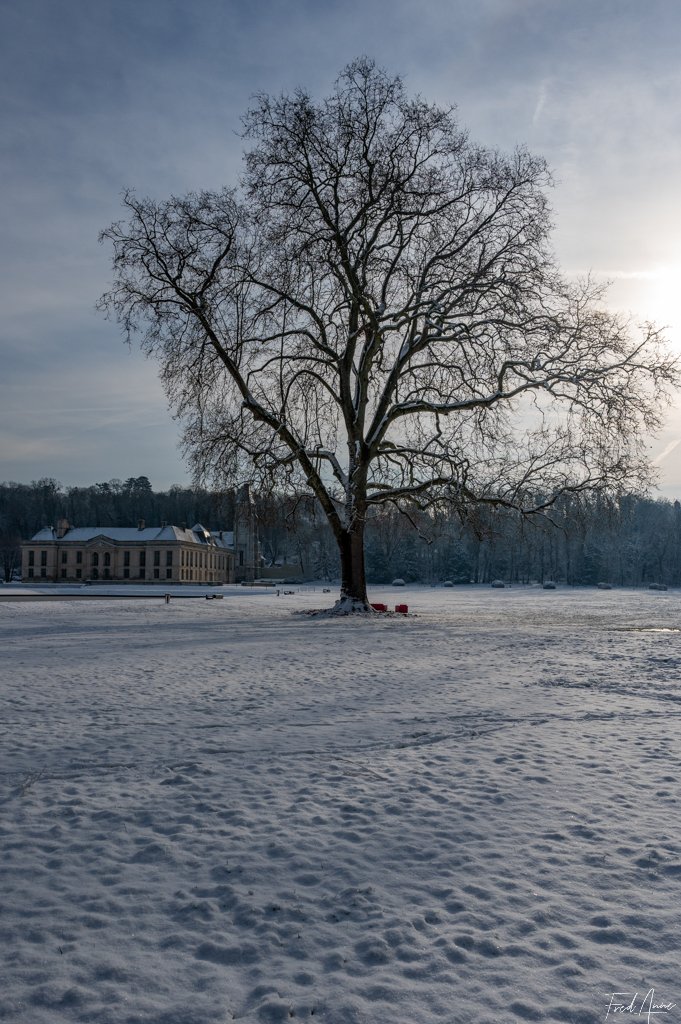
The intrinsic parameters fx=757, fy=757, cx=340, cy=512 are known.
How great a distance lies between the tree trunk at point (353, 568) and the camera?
2667 centimetres

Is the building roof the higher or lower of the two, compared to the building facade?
higher

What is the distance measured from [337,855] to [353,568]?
71.7 ft

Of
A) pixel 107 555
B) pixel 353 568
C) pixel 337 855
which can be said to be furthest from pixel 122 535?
pixel 337 855

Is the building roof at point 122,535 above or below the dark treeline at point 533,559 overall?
above

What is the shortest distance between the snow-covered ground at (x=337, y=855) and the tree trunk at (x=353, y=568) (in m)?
15.0

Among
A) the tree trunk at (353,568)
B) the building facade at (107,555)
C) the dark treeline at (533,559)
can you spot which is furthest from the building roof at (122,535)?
the tree trunk at (353,568)

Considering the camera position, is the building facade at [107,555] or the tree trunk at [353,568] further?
the building facade at [107,555]

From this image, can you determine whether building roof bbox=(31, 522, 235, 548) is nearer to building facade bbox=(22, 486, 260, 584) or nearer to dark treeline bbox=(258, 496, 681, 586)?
building facade bbox=(22, 486, 260, 584)

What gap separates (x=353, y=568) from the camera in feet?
88.8

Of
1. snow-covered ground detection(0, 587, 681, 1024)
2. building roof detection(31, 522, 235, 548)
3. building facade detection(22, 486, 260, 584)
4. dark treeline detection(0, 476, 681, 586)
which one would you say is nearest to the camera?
snow-covered ground detection(0, 587, 681, 1024)

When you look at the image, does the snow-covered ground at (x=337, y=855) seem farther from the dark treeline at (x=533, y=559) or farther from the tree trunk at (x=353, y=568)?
the dark treeline at (x=533, y=559)

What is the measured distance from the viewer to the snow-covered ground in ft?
12.0

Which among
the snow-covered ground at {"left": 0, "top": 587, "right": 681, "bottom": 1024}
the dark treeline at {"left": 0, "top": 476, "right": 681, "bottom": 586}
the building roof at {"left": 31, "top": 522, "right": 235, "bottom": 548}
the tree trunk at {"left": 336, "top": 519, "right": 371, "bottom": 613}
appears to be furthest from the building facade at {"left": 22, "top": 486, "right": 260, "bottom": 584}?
the snow-covered ground at {"left": 0, "top": 587, "right": 681, "bottom": 1024}

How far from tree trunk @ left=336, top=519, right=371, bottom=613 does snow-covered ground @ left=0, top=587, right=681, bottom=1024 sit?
15023mm
